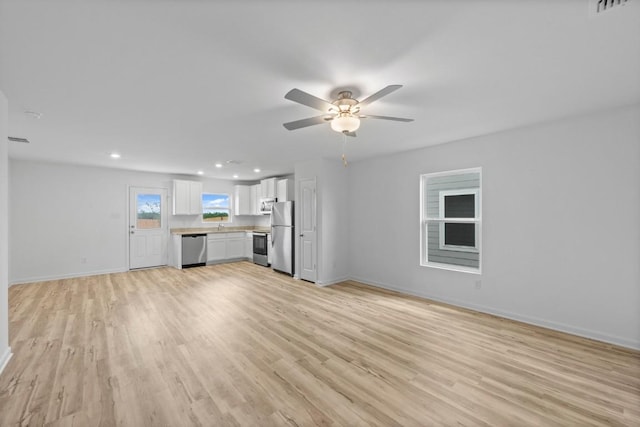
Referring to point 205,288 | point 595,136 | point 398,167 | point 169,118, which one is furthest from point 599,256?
point 205,288

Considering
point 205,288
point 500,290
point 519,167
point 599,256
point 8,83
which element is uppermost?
point 8,83

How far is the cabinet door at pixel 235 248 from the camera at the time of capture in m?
7.84

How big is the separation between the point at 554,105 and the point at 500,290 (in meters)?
2.38

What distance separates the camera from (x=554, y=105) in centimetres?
278

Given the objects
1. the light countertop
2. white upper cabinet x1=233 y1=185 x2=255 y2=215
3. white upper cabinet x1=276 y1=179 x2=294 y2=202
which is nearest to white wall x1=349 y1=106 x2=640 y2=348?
white upper cabinet x1=276 y1=179 x2=294 y2=202

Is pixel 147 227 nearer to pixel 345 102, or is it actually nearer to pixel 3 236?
pixel 3 236

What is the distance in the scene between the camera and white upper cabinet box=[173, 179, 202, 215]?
23.6 feet

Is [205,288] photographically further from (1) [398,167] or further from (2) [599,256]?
(2) [599,256]

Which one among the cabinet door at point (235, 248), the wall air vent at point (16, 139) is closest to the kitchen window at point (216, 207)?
the cabinet door at point (235, 248)

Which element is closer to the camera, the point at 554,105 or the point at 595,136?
the point at 554,105

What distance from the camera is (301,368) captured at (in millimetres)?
2438

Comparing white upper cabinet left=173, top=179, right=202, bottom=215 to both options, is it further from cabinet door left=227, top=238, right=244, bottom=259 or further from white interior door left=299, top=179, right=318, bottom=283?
white interior door left=299, top=179, right=318, bottom=283

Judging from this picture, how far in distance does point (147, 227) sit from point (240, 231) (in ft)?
7.81

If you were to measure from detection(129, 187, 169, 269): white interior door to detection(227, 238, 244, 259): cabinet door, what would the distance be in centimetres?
165
